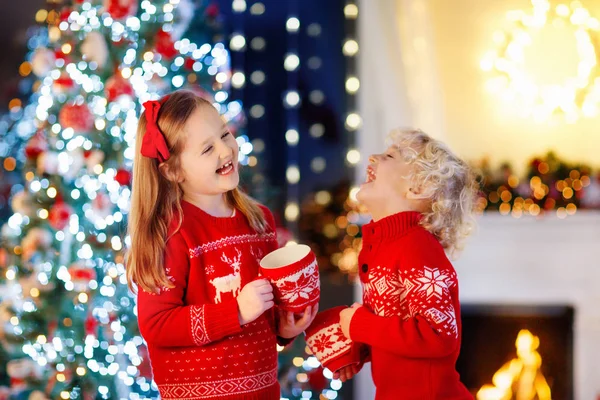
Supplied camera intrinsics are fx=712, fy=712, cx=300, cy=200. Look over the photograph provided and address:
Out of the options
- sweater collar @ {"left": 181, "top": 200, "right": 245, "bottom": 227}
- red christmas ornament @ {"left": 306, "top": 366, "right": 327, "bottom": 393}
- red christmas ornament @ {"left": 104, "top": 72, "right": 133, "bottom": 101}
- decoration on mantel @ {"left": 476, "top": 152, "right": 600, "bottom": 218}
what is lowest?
red christmas ornament @ {"left": 306, "top": 366, "right": 327, "bottom": 393}

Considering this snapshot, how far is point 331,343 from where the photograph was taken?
1.54 metres

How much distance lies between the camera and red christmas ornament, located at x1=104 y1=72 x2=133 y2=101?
2.41 metres

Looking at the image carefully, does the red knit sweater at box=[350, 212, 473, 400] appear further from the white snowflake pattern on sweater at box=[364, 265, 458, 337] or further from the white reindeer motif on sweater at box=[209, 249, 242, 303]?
the white reindeer motif on sweater at box=[209, 249, 242, 303]

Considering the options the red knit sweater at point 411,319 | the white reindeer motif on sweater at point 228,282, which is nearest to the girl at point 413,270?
the red knit sweater at point 411,319

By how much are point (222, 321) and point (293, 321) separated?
188 millimetres

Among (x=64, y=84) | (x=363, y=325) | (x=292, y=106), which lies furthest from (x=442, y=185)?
(x=292, y=106)

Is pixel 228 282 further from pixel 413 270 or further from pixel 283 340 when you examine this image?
pixel 413 270

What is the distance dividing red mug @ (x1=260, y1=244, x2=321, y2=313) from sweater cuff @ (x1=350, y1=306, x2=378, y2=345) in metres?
0.10

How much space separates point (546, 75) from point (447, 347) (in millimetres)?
2753

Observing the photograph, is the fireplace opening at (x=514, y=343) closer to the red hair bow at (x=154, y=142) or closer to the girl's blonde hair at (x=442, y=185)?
the girl's blonde hair at (x=442, y=185)

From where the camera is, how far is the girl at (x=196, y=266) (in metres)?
1.38

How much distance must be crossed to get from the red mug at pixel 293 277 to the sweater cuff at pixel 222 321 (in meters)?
0.09

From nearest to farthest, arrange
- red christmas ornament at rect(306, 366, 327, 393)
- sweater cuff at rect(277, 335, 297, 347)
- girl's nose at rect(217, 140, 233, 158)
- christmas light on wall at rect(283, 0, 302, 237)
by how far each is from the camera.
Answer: girl's nose at rect(217, 140, 233, 158), sweater cuff at rect(277, 335, 297, 347), red christmas ornament at rect(306, 366, 327, 393), christmas light on wall at rect(283, 0, 302, 237)

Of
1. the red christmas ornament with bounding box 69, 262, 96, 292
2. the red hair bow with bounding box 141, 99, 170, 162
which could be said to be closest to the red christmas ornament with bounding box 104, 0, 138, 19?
the red christmas ornament with bounding box 69, 262, 96, 292
